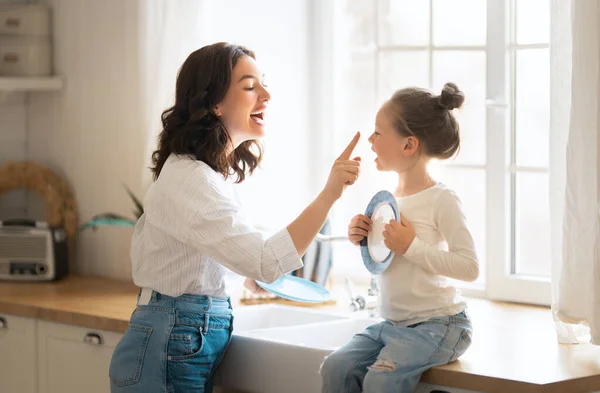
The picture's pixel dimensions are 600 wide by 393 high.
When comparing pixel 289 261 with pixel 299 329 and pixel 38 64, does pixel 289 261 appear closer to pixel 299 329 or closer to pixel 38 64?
pixel 299 329

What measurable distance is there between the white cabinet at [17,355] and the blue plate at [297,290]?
2.47 feet

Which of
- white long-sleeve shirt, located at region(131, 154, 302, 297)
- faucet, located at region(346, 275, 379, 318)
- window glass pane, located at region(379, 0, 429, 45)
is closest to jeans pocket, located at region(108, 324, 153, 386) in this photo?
white long-sleeve shirt, located at region(131, 154, 302, 297)

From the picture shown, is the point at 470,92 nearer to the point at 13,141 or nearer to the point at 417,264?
the point at 417,264

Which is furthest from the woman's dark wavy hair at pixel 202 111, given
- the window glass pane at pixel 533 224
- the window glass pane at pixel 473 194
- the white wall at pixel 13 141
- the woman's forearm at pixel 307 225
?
the white wall at pixel 13 141

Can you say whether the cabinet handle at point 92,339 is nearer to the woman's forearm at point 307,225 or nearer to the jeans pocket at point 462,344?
the woman's forearm at point 307,225

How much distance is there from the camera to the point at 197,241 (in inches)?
81.3

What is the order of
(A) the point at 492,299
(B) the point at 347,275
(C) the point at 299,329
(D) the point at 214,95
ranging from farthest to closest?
(B) the point at 347,275 < (A) the point at 492,299 < (C) the point at 299,329 < (D) the point at 214,95

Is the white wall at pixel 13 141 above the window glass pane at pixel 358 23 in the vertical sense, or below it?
below

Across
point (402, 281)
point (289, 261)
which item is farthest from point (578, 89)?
point (289, 261)

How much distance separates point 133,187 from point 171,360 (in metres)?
1.16

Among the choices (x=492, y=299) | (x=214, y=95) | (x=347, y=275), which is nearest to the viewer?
(x=214, y=95)

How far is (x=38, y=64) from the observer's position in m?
3.33

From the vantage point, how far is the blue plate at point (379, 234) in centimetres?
208

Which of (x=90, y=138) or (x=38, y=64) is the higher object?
(x=38, y=64)
